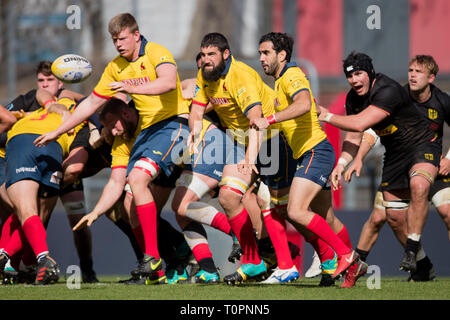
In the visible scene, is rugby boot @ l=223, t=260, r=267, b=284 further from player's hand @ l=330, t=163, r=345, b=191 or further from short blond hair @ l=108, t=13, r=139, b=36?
short blond hair @ l=108, t=13, r=139, b=36

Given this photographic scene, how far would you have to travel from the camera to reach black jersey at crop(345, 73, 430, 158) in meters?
6.66

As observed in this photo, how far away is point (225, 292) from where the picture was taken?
597 centimetres

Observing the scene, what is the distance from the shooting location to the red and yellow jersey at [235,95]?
6598 millimetres

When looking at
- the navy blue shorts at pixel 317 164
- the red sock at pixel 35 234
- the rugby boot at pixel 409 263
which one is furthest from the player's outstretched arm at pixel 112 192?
the rugby boot at pixel 409 263

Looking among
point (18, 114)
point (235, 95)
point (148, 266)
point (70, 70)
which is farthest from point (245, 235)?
point (18, 114)

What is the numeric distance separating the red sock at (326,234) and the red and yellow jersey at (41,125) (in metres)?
2.74

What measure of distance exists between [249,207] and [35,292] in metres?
2.26

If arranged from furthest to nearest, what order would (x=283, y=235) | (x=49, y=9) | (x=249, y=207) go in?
(x=49, y=9)
(x=249, y=207)
(x=283, y=235)

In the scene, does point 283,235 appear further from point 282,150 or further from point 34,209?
point 34,209

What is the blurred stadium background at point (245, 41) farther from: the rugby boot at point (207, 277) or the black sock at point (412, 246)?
the black sock at point (412, 246)

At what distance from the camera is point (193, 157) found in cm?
707

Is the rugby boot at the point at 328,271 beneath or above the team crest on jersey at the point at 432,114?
beneath
